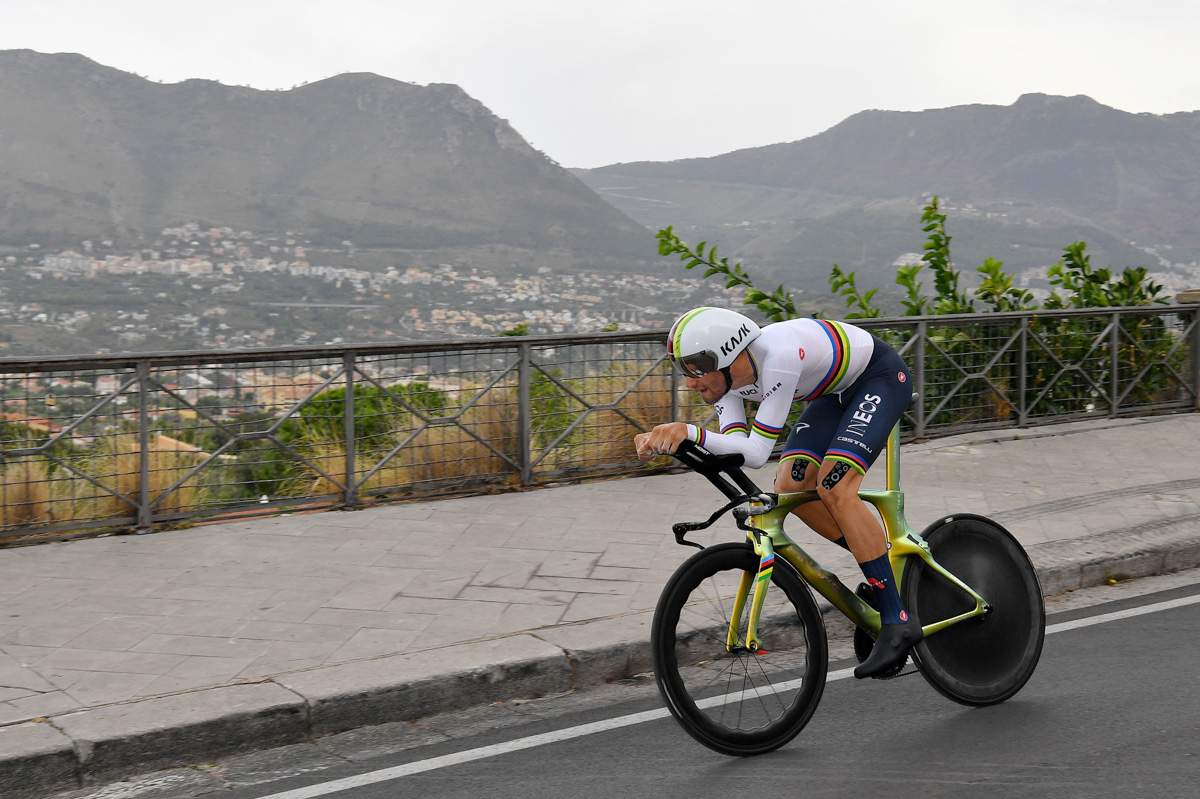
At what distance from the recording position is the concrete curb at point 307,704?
3.96 meters

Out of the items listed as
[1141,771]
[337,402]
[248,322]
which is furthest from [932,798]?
[248,322]

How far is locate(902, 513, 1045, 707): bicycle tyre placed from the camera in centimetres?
427

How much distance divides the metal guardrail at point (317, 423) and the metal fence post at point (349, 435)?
0.05ft

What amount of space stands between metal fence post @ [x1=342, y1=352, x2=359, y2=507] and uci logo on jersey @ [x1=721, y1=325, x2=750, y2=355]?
5.21 m

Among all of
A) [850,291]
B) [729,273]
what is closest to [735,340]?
[729,273]

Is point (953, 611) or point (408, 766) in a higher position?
point (953, 611)

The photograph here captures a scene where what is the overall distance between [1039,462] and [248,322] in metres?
18.1

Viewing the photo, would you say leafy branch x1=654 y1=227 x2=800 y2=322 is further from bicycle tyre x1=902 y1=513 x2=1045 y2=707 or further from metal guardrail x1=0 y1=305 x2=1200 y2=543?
bicycle tyre x1=902 y1=513 x2=1045 y2=707

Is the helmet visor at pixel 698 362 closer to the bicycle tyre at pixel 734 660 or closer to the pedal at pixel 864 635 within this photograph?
the bicycle tyre at pixel 734 660

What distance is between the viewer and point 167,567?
665 cm

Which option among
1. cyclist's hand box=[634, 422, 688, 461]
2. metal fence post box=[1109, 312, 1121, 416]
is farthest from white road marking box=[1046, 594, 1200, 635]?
metal fence post box=[1109, 312, 1121, 416]

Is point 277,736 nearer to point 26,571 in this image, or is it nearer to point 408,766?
point 408,766

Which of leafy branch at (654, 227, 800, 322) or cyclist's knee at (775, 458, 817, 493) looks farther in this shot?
leafy branch at (654, 227, 800, 322)

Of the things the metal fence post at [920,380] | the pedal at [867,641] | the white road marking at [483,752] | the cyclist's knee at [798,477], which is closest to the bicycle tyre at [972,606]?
the pedal at [867,641]
